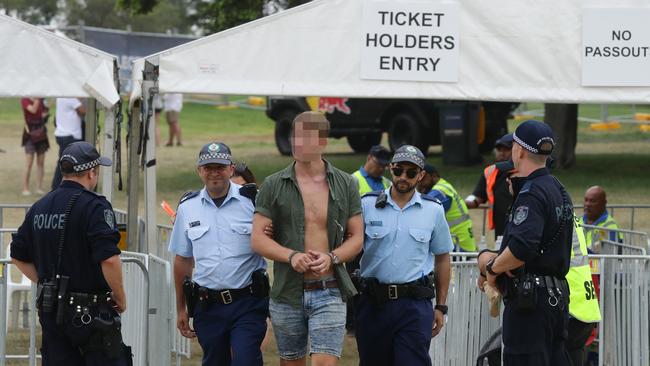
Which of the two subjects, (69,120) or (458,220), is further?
(69,120)

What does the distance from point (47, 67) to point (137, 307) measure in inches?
79.7

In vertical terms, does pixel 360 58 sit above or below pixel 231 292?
above

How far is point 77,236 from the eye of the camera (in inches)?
244

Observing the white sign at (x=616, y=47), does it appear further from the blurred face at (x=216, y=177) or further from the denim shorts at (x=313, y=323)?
the denim shorts at (x=313, y=323)

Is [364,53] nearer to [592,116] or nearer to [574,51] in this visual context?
[574,51]

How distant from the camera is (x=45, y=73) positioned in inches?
332

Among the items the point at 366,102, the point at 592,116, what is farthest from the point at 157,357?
the point at 592,116

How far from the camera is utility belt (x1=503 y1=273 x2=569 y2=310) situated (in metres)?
6.38

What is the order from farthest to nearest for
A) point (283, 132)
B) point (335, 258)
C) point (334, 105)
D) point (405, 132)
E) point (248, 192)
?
point (283, 132)
point (334, 105)
point (405, 132)
point (248, 192)
point (335, 258)

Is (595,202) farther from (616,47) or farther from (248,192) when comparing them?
(248,192)

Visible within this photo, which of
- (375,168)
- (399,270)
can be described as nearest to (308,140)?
(399,270)

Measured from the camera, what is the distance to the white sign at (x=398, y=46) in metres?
8.51

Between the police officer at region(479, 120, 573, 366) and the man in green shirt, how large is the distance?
0.87 meters

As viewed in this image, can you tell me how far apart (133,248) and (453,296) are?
2580 millimetres
